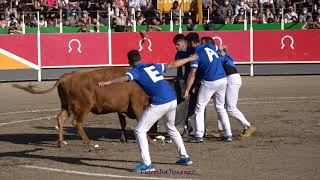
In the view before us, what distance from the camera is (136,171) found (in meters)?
9.44

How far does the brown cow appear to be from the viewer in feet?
38.6

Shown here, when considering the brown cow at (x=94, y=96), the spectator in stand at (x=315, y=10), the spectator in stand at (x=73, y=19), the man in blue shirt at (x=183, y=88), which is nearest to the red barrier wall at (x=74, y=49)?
the spectator in stand at (x=73, y=19)

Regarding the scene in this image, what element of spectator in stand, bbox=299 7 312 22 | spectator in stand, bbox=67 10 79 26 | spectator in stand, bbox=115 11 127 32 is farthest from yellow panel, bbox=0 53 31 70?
spectator in stand, bbox=299 7 312 22

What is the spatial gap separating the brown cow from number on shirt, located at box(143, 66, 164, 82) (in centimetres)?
259

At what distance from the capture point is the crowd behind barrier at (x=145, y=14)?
25.5 metres

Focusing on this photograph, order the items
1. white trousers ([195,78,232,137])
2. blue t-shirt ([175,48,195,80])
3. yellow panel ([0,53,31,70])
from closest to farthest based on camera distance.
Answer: white trousers ([195,78,232,137]), blue t-shirt ([175,48,195,80]), yellow panel ([0,53,31,70])

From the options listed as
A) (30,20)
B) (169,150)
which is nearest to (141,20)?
(30,20)

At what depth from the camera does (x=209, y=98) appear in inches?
461

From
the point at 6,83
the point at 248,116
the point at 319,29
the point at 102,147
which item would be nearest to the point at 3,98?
the point at 6,83

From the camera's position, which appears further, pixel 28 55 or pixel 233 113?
pixel 28 55

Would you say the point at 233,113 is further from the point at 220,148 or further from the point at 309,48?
the point at 309,48

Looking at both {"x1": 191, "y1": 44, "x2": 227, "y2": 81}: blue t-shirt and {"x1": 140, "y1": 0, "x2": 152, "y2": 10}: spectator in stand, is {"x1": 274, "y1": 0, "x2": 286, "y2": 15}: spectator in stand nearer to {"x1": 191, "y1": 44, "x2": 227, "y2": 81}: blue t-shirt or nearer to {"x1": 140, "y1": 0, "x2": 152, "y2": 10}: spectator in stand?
{"x1": 140, "y1": 0, "x2": 152, "y2": 10}: spectator in stand

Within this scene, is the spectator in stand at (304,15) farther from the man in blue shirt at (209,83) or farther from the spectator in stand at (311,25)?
the man in blue shirt at (209,83)

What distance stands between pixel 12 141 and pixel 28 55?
37.4 feet
